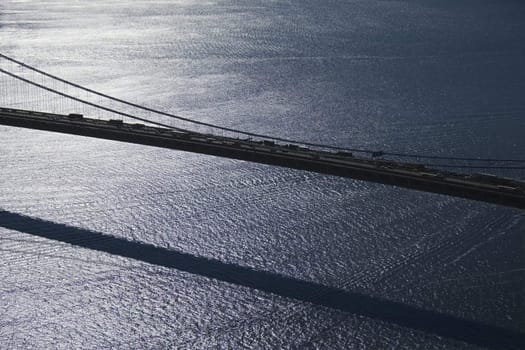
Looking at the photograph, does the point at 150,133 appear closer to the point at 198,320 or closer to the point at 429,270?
the point at 198,320

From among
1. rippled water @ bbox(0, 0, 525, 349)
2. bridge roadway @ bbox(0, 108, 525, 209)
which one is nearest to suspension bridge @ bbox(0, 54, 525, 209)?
bridge roadway @ bbox(0, 108, 525, 209)

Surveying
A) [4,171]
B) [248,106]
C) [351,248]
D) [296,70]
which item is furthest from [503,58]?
[4,171]

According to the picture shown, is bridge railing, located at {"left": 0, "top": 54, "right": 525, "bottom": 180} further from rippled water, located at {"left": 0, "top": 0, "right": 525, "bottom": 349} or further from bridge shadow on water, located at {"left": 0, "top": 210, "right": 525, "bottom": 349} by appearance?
bridge shadow on water, located at {"left": 0, "top": 210, "right": 525, "bottom": 349}

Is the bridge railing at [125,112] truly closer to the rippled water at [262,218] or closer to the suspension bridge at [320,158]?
the suspension bridge at [320,158]

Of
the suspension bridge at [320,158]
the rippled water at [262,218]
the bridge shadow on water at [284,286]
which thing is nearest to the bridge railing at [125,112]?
the suspension bridge at [320,158]

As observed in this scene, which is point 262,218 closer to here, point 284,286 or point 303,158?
point 303,158

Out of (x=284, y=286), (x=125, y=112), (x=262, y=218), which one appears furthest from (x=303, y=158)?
(x=125, y=112)
